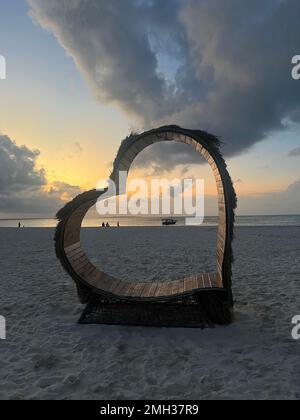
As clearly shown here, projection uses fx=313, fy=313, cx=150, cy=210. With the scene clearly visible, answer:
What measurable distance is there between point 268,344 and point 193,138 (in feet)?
12.4

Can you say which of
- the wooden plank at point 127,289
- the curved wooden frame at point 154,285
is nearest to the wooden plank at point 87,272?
the curved wooden frame at point 154,285

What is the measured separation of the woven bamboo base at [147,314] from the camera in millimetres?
5957

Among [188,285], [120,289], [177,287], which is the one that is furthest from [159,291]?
[120,289]

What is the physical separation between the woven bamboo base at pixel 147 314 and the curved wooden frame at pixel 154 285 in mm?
239

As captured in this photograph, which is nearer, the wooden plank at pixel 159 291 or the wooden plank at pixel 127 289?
the wooden plank at pixel 159 291

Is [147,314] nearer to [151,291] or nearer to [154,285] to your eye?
[151,291]

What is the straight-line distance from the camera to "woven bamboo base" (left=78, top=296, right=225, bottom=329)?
235 inches

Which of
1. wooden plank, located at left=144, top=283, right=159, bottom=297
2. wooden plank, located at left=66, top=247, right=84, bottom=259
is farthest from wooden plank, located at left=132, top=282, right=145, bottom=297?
wooden plank, located at left=66, top=247, right=84, bottom=259

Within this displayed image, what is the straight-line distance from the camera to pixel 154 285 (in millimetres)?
6965

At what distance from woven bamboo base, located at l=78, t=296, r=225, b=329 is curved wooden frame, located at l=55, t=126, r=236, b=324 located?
0.24 m

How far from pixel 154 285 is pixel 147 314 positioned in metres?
0.87

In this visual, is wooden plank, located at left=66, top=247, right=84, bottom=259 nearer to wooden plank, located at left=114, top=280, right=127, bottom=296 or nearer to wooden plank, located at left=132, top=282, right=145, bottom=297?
wooden plank, located at left=114, top=280, right=127, bottom=296

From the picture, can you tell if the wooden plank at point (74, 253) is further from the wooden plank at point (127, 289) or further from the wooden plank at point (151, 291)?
the wooden plank at point (151, 291)

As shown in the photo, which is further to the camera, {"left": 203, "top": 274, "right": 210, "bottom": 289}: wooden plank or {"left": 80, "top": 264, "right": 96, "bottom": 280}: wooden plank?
{"left": 80, "top": 264, "right": 96, "bottom": 280}: wooden plank
